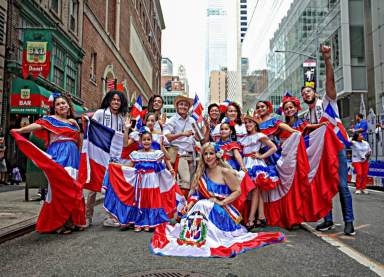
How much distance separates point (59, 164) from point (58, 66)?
1340cm

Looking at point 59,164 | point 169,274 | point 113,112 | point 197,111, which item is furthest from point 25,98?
point 169,274

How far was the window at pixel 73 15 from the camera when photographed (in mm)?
18288

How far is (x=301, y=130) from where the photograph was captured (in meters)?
5.46


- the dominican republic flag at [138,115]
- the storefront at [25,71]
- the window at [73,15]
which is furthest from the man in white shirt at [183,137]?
the window at [73,15]

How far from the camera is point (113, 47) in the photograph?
2747 cm

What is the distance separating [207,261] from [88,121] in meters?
3.17

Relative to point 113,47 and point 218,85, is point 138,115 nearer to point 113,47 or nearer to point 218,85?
point 113,47

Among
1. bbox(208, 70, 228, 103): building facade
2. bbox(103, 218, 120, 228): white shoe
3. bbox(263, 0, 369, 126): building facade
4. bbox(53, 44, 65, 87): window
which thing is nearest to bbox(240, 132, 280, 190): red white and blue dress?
bbox(103, 218, 120, 228): white shoe

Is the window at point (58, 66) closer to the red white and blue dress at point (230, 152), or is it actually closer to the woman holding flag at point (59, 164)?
the woman holding flag at point (59, 164)

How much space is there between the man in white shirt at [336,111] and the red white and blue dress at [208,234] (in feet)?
3.52

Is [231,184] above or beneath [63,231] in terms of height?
above

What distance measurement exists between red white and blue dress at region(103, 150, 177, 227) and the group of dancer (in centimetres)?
2

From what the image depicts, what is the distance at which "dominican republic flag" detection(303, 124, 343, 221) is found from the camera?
16.3 feet

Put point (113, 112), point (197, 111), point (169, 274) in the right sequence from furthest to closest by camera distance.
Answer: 1. point (197, 111)
2. point (113, 112)
3. point (169, 274)
